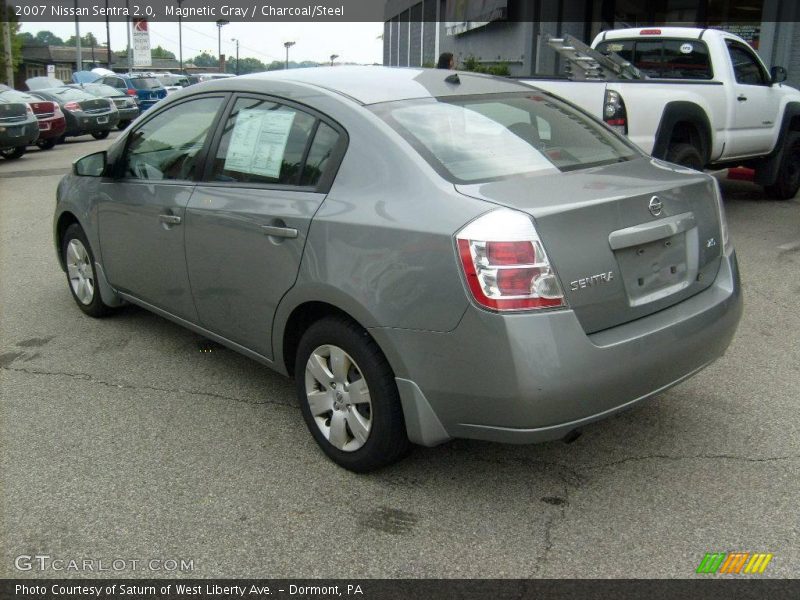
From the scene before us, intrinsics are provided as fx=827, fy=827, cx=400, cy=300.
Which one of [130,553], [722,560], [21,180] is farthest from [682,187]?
[21,180]

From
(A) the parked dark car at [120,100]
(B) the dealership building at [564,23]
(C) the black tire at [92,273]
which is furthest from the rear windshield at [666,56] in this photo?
(A) the parked dark car at [120,100]

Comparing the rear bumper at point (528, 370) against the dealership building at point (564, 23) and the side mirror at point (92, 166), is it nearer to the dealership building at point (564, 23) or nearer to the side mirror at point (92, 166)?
the side mirror at point (92, 166)

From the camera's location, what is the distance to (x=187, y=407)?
437 centimetres

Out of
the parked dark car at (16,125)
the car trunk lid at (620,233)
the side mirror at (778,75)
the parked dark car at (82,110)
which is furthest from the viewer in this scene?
the parked dark car at (82,110)

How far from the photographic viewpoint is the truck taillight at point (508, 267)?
9.71 feet

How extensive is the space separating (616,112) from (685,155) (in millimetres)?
866

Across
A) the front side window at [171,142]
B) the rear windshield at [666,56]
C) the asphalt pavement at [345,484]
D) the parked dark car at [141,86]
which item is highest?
the rear windshield at [666,56]

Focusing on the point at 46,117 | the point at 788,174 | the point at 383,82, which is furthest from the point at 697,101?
the point at 46,117

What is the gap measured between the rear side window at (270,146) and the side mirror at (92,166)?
1344mm

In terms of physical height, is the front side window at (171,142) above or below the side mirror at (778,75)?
below

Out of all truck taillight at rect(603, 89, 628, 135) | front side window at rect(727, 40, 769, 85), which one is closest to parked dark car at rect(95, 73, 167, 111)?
front side window at rect(727, 40, 769, 85)

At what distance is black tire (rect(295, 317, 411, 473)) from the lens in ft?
10.9

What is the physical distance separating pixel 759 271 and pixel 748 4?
11449 mm

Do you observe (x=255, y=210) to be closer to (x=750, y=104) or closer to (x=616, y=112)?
(x=616, y=112)
